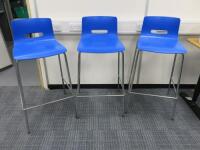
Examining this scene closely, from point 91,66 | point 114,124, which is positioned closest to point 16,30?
point 91,66

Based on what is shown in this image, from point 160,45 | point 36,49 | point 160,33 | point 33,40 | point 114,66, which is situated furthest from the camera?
point 114,66

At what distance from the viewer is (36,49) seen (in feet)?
5.41

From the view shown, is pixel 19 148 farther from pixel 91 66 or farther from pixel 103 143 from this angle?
pixel 91 66

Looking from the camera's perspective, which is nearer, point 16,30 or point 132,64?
point 16,30

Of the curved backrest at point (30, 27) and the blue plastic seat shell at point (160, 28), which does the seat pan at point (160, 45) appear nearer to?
the blue plastic seat shell at point (160, 28)

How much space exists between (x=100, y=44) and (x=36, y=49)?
1.81 feet

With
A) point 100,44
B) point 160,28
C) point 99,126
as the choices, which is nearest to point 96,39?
point 100,44

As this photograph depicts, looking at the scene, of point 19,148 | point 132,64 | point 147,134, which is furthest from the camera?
point 132,64

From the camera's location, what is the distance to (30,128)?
184 centimetres

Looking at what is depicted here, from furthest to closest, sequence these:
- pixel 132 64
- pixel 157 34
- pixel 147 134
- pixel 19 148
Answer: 1. pixel 132 64
2. pixel 157 34
3. pixel 147 134
4. pixel 19 148

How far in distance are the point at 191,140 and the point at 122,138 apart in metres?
0.61

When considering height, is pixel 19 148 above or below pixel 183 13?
below

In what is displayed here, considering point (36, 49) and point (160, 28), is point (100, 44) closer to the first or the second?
point (36, 49)

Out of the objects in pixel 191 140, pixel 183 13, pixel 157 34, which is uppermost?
pixel 183 13
